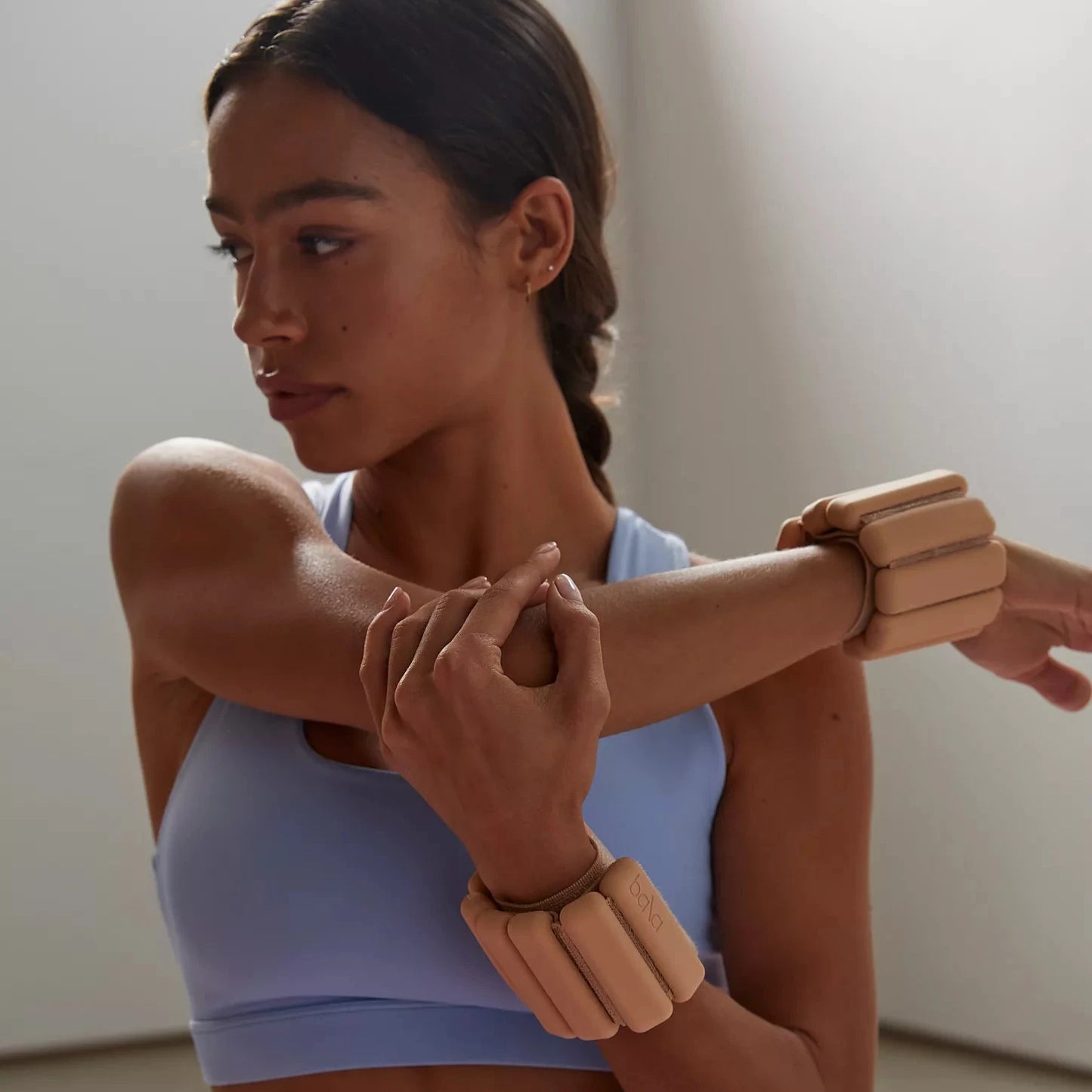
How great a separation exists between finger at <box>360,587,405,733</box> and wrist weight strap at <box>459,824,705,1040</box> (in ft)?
0.38

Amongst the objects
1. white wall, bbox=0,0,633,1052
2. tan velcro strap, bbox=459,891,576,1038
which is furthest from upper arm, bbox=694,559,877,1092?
white wall, bbox=0,0,633,1052

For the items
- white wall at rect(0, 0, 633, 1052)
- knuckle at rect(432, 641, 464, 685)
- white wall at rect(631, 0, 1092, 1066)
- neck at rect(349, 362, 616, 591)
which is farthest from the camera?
white wall at rect(0, 0, 633, 1052)

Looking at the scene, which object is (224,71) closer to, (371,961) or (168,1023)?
(371,961)

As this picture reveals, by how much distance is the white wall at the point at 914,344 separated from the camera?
1.57 metres

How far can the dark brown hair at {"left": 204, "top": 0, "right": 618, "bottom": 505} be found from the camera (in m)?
0.93

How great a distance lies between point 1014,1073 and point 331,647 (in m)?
1.17

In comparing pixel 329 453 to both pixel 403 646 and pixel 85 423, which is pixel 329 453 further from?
pixel 85 423

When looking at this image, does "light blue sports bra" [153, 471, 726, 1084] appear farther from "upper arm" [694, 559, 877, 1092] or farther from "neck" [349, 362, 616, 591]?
"neck" [349, 362, 616, 591]

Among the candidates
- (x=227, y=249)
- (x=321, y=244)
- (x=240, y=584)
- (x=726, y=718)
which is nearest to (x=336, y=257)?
(x=321, y=244)

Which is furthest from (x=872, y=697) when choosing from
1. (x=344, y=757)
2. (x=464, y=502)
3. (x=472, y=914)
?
(x=472, y=914)

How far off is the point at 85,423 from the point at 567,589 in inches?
47.0

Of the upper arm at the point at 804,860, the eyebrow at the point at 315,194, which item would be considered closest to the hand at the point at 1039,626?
the upper arm at the point at 804,860

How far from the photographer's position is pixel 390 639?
2.50 ft

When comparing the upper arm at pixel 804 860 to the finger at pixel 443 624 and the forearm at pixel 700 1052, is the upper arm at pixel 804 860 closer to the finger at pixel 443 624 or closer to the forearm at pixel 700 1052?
the forearm at pixel 700 1052
